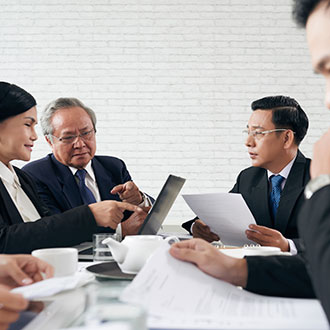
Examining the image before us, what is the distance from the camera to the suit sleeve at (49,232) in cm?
151

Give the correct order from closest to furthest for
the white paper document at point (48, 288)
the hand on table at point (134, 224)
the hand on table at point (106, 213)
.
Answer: the white paper document at point (48, 288) < the hand on table at point (106, 213) < the hand on table at point (134, 224)

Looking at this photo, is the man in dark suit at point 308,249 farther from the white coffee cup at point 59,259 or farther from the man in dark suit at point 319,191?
the white coffee cup at point 59,259

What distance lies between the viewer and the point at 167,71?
14.4 ft

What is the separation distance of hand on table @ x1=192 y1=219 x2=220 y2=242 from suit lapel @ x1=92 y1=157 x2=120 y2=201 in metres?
0.72

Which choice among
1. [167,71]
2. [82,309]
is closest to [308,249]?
[82,309]

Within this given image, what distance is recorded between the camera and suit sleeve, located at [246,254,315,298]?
885mm

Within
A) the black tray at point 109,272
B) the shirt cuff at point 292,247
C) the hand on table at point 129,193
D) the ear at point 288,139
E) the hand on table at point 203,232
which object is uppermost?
→ the ear at point 288,139

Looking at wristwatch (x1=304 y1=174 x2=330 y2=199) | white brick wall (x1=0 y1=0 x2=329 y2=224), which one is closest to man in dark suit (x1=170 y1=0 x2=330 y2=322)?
wristwatch (x1=304 y1=174 x2=330 y2=199)

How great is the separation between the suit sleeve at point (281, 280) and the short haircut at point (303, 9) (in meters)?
0.50

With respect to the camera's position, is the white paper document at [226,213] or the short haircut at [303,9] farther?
the white paper document at [226,213]

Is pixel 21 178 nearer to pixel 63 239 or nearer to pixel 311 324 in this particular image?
pixel 63 239

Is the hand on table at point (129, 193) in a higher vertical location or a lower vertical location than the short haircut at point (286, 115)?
lower

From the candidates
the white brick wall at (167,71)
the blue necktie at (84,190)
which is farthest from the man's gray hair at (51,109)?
the white brick wall at (167,71)

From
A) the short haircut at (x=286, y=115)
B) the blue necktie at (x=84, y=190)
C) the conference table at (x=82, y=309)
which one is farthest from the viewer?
the short haircut at (x=286, y=115)
